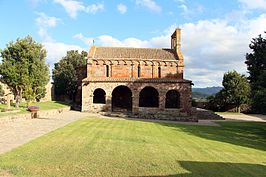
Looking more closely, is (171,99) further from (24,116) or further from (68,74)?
(24,116)

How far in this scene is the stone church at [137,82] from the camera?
33969 mm

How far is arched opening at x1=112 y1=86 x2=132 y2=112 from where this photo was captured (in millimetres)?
37594

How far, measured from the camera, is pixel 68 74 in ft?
160

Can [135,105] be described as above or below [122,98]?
below

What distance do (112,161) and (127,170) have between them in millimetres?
1059

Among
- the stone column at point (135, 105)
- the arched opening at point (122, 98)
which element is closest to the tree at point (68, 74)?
the arched opening at point (122, 98)

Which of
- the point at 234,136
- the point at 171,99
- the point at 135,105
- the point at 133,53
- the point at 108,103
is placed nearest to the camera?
the point at 234,136

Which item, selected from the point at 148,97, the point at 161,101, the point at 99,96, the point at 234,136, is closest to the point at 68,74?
the point at 99,96

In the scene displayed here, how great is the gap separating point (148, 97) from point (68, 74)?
59.0ft

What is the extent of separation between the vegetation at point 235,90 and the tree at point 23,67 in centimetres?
3298

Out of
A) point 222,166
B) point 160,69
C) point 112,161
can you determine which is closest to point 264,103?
point 222,166

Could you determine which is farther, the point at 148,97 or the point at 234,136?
the point at 148,97

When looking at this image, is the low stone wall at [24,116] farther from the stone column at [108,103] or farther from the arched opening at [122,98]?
the arched opening at [122,98]

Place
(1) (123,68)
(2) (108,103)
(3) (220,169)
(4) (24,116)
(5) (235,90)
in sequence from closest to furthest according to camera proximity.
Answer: (3) (220,169) < (4) (24,116) < (2) (108,103) < (1) (123,68) < (5) (235,90)
